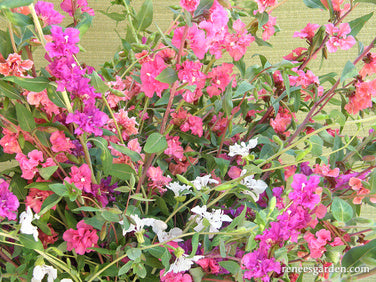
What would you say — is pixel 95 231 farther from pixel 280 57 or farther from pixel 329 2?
pixel 280 57

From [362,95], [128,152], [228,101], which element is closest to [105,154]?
[128,152]

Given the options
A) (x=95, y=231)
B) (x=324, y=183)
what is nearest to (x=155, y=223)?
(x=95, y=231)

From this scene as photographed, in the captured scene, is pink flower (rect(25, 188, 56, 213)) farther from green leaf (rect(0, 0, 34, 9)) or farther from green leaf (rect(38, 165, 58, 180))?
green leaf (rect(0, 0, 34, 9))

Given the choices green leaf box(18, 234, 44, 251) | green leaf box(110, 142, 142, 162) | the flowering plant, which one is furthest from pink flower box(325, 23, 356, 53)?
green leaf box(18, 234, 44, 251)

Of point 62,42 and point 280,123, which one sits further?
point 280,123

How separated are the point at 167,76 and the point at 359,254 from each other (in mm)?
201

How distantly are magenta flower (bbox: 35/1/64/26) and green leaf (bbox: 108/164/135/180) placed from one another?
0.13m

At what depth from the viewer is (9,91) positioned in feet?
1.11

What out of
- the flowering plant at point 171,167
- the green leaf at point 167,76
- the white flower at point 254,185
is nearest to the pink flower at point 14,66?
the flowering plant at point 171,167

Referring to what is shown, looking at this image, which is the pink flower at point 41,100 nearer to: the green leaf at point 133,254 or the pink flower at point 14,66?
the pink flower at point 14,66

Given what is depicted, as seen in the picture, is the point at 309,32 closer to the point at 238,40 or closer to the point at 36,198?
the point at 238,40

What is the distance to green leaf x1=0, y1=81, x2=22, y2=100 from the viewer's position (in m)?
0.34

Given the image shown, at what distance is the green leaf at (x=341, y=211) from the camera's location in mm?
340

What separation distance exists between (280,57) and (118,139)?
1.76 feet
